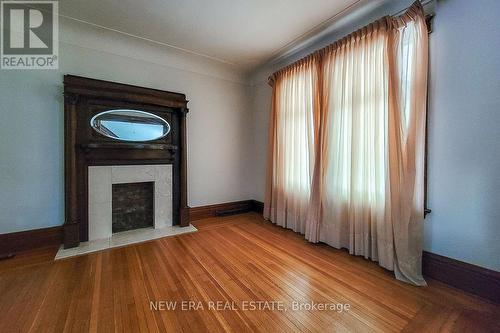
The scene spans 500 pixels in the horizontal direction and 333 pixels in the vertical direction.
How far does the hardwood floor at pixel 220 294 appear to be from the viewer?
1.28 m

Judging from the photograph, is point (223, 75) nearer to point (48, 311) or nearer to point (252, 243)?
point (252, 243)

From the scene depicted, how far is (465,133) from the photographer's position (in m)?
1.59

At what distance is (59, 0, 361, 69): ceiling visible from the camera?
207 centimetres

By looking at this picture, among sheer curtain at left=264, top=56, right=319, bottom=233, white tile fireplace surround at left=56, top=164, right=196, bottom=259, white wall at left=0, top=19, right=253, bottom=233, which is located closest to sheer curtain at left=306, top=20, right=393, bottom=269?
sheer curtain at left=264, top=56, right=319, bottom=233

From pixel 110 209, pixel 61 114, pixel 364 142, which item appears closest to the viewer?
pixel 364 142

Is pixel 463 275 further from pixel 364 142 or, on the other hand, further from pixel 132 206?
pixel 132 206

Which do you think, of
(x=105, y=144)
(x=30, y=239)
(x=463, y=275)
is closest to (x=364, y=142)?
(x=463, y=275)

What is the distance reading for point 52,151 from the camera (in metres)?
2.43

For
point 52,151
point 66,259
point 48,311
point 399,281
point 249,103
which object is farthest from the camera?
point 249,103

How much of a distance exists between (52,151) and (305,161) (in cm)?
321

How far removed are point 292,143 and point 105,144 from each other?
99.4 inches

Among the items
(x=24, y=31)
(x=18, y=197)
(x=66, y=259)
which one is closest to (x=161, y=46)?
(x=24, y=31)

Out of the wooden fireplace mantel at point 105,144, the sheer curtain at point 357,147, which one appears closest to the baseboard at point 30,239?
the wooden fireplace mantel at point 105,144

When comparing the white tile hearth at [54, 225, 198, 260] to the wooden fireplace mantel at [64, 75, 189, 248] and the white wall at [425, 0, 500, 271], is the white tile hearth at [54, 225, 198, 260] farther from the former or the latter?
the white wall at [425, 0, 500, 271]
